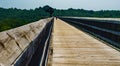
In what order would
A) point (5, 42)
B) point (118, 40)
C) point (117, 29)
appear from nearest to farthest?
point (5, 42) → point (118, 40) → point (117, 29)

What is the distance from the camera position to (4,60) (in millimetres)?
3340

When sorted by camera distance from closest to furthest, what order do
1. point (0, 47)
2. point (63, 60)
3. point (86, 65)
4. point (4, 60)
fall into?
point (4, 60), point (0, 47), point (86, 65), point (63, 60)

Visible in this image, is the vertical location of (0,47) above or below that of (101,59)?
above

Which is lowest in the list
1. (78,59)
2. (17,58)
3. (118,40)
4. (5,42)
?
(118,40)

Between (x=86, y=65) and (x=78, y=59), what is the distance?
101cm

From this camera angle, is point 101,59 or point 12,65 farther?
point 101,59

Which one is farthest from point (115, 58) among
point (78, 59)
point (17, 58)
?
point (17, 58)

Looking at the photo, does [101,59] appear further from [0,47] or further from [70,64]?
[0,47]

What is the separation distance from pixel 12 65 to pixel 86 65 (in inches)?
174

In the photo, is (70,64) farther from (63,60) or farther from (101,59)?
(101,59)

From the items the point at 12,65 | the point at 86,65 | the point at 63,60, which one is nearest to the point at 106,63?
the point at 86,65

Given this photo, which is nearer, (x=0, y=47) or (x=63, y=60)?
(x=0, y=47)

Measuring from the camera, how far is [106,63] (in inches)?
308

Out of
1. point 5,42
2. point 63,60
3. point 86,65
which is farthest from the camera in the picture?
point 63,60
